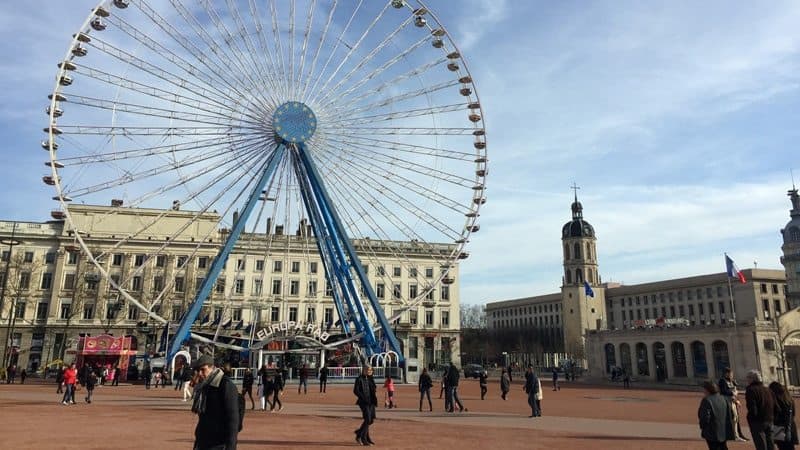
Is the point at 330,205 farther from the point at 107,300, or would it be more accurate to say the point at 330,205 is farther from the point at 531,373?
the point at 107,300

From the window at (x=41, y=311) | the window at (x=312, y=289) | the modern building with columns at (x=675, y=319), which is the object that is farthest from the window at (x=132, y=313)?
Result: the modern building with columns at (x=675, y=319)

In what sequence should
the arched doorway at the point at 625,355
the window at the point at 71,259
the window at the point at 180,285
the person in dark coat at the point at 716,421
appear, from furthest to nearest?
the window at the point at 180,285 → the window at the point at 71,259 → the arched doorway at the point at 625,355 → the person in dark coat at the point at 716,421

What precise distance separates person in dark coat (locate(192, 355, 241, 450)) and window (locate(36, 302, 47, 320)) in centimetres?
7930

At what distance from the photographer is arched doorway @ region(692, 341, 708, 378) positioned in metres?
61.7

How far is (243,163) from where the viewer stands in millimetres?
36656

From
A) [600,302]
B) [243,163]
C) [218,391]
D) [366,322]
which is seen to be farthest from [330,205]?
[600,302]

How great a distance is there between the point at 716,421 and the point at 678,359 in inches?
2506

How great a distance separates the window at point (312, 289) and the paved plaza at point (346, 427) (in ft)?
188

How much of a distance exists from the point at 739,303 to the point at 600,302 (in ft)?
103

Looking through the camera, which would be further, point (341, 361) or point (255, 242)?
point (255, 242)

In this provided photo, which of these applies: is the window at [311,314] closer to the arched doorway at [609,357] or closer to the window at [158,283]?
the window at [158,283]

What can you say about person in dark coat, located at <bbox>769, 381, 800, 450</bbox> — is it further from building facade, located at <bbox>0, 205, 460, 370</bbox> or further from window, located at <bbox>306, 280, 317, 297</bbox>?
window, located at <bbox>306, 280, 317, 297</bbox>

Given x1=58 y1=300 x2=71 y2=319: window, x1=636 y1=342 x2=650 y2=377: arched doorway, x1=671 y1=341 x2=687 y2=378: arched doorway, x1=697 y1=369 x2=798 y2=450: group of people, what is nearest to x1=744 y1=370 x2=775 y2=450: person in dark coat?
x1=697 y1=369 x2=798 y2=450: group of people

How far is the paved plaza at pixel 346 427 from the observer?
46.9ft
